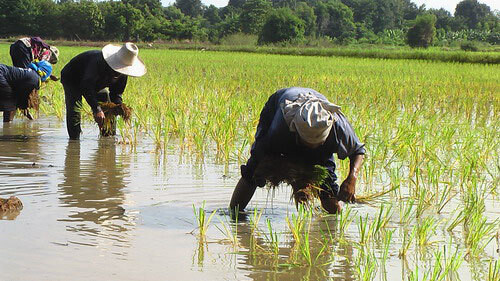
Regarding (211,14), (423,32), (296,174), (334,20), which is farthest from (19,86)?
(211,14)

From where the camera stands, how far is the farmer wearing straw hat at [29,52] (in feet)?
20.3

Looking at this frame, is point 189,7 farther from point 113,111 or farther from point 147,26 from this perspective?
point 113,111

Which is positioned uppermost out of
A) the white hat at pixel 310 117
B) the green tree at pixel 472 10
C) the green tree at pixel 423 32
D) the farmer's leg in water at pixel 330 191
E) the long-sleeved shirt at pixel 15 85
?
the green tree at pixel 472 10

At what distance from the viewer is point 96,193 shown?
4.09m

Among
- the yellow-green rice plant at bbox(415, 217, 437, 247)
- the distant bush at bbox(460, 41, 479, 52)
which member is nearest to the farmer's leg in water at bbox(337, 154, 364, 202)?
the yellow-green rice plant at bbox(415, 217, 437, 247)

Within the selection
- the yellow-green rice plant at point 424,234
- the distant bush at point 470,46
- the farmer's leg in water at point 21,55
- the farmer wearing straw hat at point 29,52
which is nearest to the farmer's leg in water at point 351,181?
the yellow-green rice plant at point 424,234

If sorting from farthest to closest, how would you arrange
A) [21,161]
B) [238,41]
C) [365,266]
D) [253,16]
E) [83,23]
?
[253,16] < [83,23] < [238,41] < [21,161] < [365,266]

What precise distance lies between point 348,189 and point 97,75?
278cm

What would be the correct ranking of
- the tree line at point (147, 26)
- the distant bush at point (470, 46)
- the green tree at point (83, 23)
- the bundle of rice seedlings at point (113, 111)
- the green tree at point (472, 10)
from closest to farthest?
the bundle of rice seedlings at point (113, 111) < the distant bush at point (470, 46) < the tree line at point (147, 26) < the green tree at point (83, 23) < the green tree at point (472, 10)

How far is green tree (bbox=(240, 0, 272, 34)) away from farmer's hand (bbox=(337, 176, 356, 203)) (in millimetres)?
53528

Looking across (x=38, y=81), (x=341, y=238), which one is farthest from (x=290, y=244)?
(x=38, y=81)

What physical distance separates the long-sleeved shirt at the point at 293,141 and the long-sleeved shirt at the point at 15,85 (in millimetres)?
3066

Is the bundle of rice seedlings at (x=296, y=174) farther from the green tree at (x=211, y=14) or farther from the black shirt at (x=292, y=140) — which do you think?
the green tree at (x=211, y=14)

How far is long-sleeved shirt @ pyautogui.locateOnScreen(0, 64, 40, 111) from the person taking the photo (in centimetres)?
582
